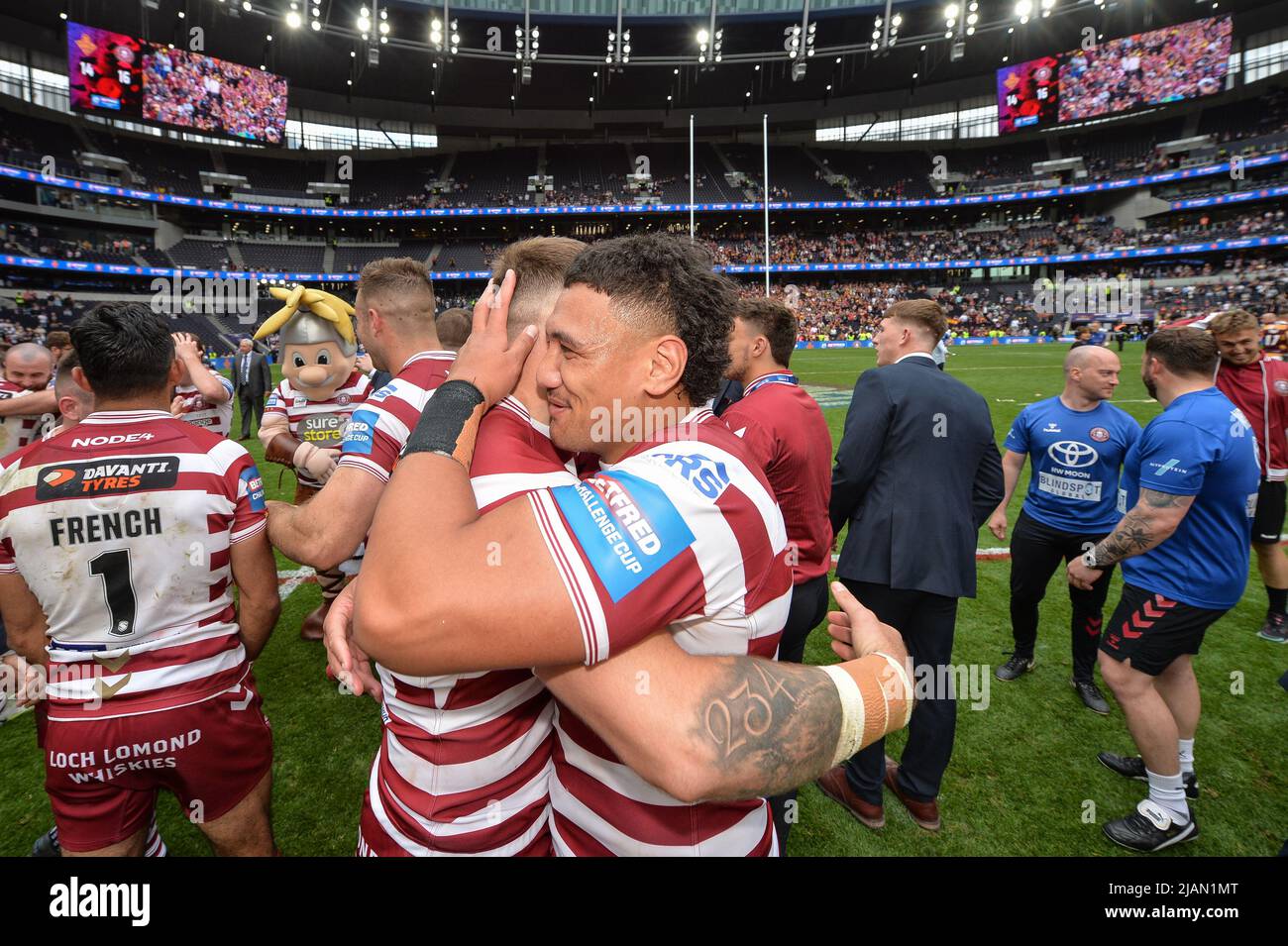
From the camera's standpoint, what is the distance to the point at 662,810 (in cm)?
132

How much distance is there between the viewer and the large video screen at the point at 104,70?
32.3m

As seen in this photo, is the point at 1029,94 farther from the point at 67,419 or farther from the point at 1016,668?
the point at 67,419

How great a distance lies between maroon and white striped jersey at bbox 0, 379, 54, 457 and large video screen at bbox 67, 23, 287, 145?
43.9m

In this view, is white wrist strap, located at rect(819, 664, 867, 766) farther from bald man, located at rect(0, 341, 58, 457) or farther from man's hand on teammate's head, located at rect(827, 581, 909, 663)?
bald man, located at rect(0, 341, 58, 457)

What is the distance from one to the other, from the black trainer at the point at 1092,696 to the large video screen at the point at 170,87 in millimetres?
50392

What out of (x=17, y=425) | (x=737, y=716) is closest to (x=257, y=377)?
(x=17, y=425)

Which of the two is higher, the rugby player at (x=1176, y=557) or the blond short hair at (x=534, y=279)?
the blond short hair at (x=534, y=279)

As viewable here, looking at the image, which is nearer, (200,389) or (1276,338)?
(200,389)

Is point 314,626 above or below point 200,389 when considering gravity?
below

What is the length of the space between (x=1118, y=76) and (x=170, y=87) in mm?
62402

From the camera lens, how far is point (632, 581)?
1.00m
